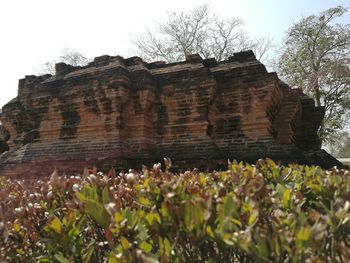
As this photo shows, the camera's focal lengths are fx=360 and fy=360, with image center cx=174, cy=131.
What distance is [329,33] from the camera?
2209 cm

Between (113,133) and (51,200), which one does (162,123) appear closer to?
(113,133)

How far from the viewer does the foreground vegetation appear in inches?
50.1

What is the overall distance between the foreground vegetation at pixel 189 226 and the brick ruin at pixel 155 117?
14.0 feet

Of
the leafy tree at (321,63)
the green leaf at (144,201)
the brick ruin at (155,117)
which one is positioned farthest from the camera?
the leafy tree at (321,63)

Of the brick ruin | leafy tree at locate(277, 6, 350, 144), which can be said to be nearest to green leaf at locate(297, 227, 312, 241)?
the brick ruin

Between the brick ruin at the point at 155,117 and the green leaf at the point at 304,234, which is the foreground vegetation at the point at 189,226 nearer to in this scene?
the green leaf at the point at 304,234

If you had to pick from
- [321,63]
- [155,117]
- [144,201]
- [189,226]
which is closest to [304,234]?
[189,226]

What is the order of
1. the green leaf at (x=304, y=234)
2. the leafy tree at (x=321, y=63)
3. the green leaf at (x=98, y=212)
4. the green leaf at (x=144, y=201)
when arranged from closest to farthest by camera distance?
the green leaf at (x=304, y=234)
the green leaf at (x=98, y=212)
the green leaf at (x=144, y=201)
the leafy tree at (x=321, y=63)

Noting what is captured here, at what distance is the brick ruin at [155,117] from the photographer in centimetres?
655

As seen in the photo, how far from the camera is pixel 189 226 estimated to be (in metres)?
1.44

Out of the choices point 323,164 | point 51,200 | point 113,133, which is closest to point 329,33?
point 323,164

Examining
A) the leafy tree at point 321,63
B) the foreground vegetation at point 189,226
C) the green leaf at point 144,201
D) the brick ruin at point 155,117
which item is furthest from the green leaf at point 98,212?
the leafy tree at point 321,63

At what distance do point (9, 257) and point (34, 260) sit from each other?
238mm

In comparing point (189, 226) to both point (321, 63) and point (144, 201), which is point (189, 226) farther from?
point (321, 63)
